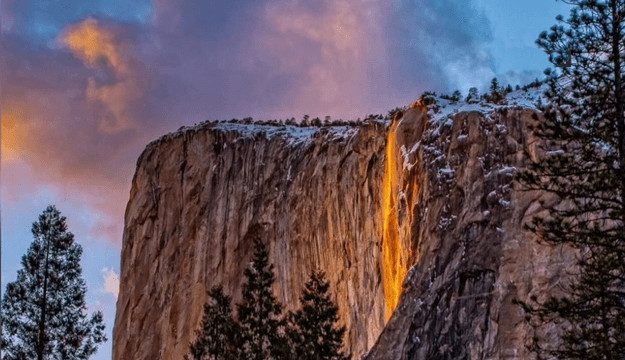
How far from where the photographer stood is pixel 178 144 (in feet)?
218

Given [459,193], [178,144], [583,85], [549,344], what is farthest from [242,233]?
[583,85]

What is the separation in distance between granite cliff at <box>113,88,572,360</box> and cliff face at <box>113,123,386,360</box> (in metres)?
0.10

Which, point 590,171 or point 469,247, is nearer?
point 590,171

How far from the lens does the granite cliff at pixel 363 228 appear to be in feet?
117

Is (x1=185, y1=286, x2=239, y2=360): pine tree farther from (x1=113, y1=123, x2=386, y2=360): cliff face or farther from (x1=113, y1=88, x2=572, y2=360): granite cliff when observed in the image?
(x1=113, y1=123, x2=386, y2=360): cliff face

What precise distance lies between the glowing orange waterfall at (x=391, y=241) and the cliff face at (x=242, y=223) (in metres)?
3.13

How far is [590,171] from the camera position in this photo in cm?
1856

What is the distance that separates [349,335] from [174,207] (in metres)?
20.1

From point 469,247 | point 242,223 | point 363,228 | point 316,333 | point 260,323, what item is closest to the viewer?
point 316,333

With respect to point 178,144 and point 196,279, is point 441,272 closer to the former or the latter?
point 196,279

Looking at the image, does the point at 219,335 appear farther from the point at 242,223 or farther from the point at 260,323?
the point at 242,223

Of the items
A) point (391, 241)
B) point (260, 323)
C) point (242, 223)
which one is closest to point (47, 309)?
point (260, 323)

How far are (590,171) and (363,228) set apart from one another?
33.9 metres

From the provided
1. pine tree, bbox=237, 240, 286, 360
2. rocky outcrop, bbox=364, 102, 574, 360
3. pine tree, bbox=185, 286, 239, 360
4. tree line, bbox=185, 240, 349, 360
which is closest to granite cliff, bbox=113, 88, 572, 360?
rocky outcrop, bbox=364, 102, 574, 360
